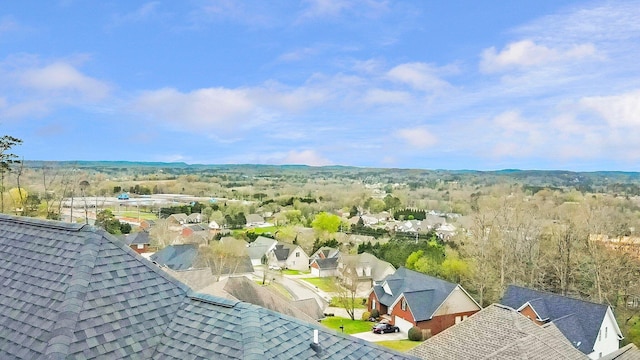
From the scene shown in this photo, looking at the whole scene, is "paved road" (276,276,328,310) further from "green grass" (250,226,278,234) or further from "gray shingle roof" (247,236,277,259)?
"green grass" (250,226,278,234)

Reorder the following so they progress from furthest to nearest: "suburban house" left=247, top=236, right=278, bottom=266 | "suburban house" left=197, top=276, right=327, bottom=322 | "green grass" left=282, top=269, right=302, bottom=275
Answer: "suburban house" left=247, top=236, right=278, bottom=266 < "green grass" left=282, top=269, right=302, bottom=275 < "suburban house" left=197, top=276, right=327, bottom=322

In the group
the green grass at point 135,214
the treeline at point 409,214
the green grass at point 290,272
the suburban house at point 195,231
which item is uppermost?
the treeline at point 409,214

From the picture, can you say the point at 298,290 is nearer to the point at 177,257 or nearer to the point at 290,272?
the point at 177,257

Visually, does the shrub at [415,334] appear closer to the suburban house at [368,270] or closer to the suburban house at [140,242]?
the suburban house at [368,270]

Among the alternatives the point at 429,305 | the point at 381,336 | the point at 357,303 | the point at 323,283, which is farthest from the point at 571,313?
the point at 323,283

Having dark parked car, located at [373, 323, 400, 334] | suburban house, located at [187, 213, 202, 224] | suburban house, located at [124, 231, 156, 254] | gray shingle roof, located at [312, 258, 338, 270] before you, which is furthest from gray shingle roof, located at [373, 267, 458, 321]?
suburban house, located at [187, 213, 202, 224]

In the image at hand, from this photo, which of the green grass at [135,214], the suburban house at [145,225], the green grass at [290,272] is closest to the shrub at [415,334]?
the green grass at [290,272]

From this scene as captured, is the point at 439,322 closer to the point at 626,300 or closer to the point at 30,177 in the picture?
the point at 626,300
